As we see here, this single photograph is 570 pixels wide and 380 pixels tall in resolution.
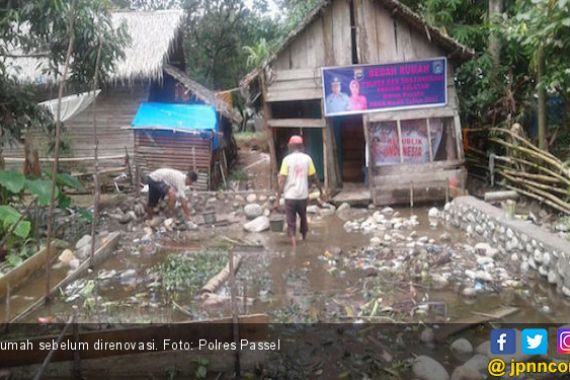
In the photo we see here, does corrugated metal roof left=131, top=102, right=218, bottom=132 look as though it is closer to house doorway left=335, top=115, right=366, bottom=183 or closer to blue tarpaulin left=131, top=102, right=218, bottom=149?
blue tarpaulin left=131, top=102, right=218, bottom=149

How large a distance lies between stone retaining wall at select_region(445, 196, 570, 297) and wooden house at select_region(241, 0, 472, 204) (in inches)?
84.2

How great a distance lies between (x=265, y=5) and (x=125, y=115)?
1215cm

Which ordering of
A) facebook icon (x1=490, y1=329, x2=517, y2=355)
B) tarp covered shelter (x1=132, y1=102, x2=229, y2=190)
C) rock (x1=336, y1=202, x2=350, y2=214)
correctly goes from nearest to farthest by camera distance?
1. facebook icon (x1=490, y1=329, x2=517, y2=355)
2. rock (x1=336, y1=202, x2=350, y2=214)
3. tarp covered shelter (x1=132, y1=102, x2=229, y2=190)

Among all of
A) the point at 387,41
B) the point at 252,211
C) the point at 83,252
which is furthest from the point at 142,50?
the point at 83,252

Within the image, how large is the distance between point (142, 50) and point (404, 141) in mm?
7204

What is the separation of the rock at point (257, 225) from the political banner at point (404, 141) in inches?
118

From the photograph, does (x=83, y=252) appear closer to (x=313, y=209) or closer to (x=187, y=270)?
(x=187, y=270)

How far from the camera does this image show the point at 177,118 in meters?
13.3

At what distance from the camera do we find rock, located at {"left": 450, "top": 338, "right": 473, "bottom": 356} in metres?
4.10

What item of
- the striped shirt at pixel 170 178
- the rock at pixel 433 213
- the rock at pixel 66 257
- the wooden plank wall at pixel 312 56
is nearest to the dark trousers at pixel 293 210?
the striped shirt at pixel 170 178

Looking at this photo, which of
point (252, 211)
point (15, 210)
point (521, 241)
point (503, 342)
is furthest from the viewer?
point (252, 211)

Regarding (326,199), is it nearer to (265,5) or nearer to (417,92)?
(417,92)

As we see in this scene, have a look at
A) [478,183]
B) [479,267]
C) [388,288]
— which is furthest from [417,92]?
[388,288]

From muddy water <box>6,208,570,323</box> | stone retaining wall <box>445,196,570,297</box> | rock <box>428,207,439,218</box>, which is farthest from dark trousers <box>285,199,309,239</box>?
rock <box>428,207,439,218</box>
